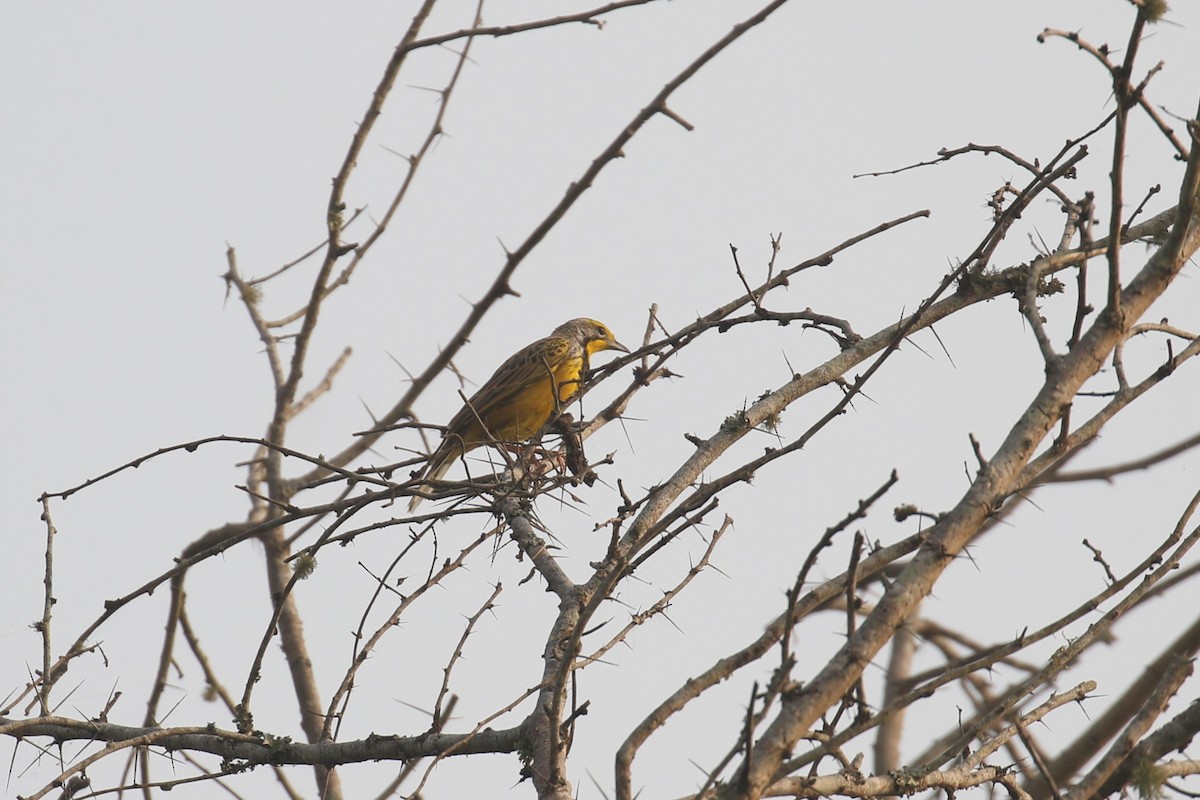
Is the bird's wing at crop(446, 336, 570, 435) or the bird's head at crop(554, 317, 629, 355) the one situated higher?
the bird's head at crop(554, 317, 629, 355)

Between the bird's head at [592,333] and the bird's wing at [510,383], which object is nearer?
the bird's wing at [510,383]

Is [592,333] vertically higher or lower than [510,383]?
higher

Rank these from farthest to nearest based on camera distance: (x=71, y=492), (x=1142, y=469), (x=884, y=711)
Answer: (x=1142, y=469) < (x=71, y=492) < (x=884, y=711)

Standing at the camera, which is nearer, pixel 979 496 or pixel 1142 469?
pixel 979 496

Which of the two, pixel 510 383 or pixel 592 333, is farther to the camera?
pixel 592 333

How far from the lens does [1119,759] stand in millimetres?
3371

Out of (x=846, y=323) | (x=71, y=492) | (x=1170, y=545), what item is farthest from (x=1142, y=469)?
(x=71, y=492)

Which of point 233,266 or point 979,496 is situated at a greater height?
point 233,266

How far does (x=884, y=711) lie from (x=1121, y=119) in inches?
63.3

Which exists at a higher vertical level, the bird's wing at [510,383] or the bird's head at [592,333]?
the bird's head at [592,333]

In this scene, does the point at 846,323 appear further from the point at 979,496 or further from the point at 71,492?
the point at 71,492

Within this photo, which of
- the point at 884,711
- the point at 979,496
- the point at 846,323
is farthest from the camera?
the point at 846,323

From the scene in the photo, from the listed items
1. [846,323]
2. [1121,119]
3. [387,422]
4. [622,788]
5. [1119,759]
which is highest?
[387,422]

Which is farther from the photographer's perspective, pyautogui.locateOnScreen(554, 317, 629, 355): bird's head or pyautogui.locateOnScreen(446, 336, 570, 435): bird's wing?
A: pyautogui.locateOnScreen(554, 317, 629, 355): bird's head
